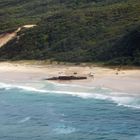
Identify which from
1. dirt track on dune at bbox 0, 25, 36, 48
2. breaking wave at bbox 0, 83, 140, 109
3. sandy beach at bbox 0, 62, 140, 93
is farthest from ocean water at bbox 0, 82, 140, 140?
dirt track on dune at bbox 0, 25, 36, 48

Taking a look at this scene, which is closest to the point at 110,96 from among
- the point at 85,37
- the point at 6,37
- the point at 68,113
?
the point at 68,113

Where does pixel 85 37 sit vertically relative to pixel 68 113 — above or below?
above

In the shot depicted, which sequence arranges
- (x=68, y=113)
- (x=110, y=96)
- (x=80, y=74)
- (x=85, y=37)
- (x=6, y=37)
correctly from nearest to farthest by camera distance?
(x=68, y=113) < (x=110, y=96) < (x=80, y=74) < (x=85, y=37) < (x=6, y=37)

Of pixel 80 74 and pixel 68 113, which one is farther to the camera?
pixel 80 74

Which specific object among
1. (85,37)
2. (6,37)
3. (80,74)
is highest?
(85,37)

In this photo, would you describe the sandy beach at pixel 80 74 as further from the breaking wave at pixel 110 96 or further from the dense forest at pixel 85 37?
the dense forest at pixel 85 37

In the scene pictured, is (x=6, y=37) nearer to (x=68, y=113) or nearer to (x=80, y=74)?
(x=80, y=74)

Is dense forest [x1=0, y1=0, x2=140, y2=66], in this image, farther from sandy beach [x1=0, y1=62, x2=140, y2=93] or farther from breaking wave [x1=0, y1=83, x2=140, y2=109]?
breaking wave [x1=0, y1=83, x2=140, y2=109]
